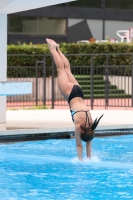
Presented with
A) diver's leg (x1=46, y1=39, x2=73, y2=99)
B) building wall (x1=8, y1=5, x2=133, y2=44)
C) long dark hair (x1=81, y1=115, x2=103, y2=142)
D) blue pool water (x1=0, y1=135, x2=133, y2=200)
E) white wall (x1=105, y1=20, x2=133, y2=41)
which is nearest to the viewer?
blue pool water (x1=0, y1=135, x2=133, y2=200)

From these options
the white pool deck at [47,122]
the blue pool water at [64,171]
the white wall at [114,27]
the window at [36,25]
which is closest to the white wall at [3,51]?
the white pool deck at [47,122]

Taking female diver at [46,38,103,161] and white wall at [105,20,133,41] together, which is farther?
white wall at [105,20,133,41]

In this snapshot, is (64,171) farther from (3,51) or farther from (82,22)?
(82,22)

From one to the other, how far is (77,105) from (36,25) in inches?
944

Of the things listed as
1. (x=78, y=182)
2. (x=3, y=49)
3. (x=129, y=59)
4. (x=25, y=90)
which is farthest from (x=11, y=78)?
(x=78, y=182)

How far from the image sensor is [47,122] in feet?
53.9

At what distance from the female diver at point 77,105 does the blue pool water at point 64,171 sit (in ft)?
1.77

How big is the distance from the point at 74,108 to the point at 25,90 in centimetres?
335

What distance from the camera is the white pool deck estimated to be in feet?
46.8

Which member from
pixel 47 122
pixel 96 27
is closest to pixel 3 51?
pixel 47 122

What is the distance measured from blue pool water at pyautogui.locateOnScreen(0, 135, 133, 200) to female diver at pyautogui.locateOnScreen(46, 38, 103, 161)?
0.54 metres

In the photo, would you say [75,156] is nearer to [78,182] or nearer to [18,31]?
[78,182]

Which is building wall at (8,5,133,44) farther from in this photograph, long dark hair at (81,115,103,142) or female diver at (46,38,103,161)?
long dark hair at (81,115,103,142)

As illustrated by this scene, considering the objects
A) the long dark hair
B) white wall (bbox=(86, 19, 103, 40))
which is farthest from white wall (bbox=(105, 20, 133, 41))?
the long dark hair
